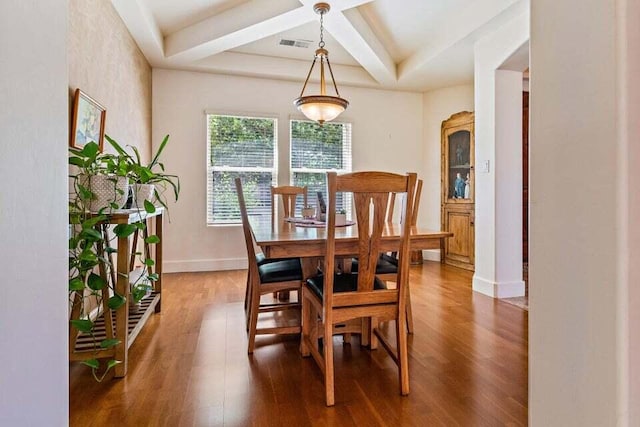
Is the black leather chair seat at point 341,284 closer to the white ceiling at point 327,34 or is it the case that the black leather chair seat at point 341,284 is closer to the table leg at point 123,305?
the table leg at point 123,305

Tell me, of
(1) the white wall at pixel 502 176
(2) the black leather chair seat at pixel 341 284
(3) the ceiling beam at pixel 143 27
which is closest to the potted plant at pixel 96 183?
(2) the black leather chair seat at pixel 341 284

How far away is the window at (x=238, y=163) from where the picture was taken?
455 cm

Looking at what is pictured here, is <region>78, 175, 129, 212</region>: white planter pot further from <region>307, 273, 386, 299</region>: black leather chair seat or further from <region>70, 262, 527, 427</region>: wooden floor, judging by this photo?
<region>307, 273, 386, 299</region>: black leather chair seat

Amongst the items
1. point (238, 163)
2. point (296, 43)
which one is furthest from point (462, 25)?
point (238, 163)

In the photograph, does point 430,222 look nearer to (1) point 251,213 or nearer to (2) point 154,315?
(1) point 251,213

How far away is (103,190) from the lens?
1839mm

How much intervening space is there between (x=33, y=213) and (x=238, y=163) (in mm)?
3926

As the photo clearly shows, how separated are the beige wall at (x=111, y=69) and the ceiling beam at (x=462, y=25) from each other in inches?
127

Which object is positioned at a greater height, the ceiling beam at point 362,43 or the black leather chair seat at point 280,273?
the ceiling beam at point 362,43

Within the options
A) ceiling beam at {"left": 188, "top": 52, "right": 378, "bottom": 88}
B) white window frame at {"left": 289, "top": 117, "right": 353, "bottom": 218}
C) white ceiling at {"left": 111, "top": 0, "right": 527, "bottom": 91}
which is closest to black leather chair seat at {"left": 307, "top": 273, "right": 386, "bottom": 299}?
white ceiling at {"left": 111, "top": 0, "right": 527, "bottom": 91}

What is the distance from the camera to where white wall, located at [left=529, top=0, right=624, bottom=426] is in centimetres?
60

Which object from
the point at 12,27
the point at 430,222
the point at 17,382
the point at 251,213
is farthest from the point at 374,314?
the point at 430,222

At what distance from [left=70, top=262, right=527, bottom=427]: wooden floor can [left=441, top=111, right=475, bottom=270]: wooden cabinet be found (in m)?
1.99

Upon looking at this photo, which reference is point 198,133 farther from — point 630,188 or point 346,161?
point 630,188
